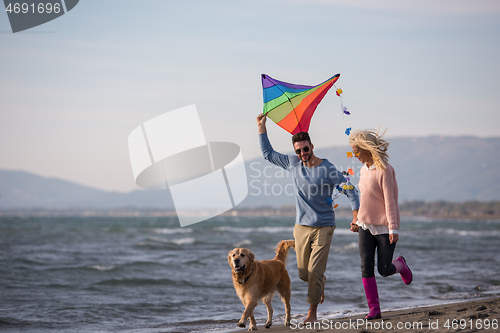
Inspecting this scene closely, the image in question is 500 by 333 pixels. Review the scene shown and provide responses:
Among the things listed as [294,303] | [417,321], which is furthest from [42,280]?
[417,321]

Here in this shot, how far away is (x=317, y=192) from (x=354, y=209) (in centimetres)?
41

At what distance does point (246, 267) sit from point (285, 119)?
173cm

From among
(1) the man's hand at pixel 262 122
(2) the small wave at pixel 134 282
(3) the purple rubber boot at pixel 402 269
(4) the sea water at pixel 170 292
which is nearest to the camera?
(3) the purple rubber boot at pixel 402 269

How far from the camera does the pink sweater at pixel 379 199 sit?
4.22 metres

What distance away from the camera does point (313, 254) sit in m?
4.61

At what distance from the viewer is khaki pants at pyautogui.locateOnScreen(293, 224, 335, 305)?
456 centimetres

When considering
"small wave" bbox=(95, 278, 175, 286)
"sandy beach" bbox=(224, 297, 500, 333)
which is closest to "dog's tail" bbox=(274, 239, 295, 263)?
"sandy beach" bbox=(224, 297, 500, 333)

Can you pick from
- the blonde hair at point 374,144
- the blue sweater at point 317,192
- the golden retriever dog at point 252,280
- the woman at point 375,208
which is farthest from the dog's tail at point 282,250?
the blonde hair at point 374,144

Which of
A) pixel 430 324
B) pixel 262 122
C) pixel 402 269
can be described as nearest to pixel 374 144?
pixel 262 122

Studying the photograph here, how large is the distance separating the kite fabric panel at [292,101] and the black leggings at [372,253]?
143 centimetres

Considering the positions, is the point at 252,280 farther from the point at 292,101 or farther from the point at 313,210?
the point at 292,101

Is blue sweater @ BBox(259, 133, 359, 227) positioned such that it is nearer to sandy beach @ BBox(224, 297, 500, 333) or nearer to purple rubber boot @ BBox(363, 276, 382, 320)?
purple rubber boot @ BBox(363, 276, 382, 320)

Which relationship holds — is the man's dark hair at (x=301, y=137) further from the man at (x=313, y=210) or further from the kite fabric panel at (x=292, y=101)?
the kite fabric panel at (x=292, y=101)

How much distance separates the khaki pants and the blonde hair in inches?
34.6
